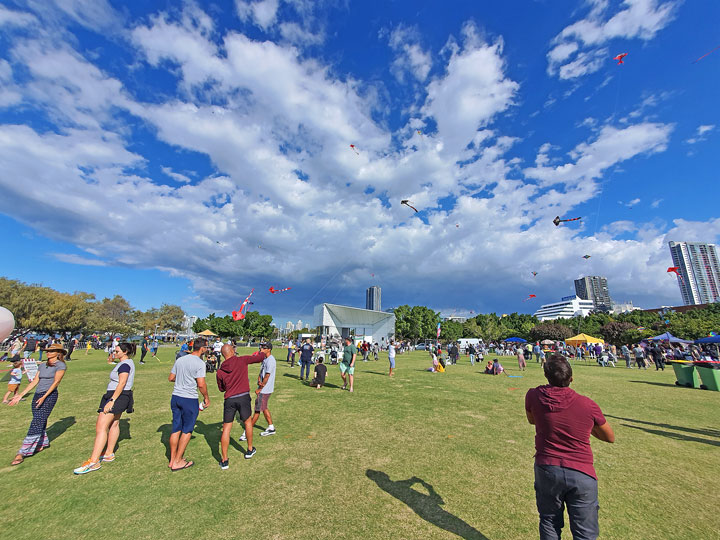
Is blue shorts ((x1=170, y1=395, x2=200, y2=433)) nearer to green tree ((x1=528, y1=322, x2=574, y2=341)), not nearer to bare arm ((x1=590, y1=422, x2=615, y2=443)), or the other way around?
bare arm ((x1=590, y1=422, x2=615, y2=443))

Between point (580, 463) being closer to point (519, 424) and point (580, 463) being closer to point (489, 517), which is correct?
point (489, 517)

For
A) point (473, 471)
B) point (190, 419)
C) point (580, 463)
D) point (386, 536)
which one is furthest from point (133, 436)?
point (580, 463)

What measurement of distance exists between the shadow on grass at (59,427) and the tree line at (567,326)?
57944mm

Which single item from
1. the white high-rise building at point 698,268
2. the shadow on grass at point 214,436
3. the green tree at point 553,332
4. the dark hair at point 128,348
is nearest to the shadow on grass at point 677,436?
the shadow on grass at point 214,436

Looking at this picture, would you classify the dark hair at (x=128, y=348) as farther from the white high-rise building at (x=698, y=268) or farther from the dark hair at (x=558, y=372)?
the white high-rise building at (x=698, y=268)

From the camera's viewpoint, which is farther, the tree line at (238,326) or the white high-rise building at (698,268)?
the white high-rise building at (698,268)

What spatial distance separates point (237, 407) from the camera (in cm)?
523

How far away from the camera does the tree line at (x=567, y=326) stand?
4219cm

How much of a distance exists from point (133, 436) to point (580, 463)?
7.91 meters

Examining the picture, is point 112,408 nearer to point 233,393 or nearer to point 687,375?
point 233,393

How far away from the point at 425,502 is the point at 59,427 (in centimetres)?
834

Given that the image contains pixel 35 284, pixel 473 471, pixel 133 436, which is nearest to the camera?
pixel 473 471

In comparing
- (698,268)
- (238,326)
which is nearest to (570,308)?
(698,268)

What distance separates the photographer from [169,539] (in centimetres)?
325
